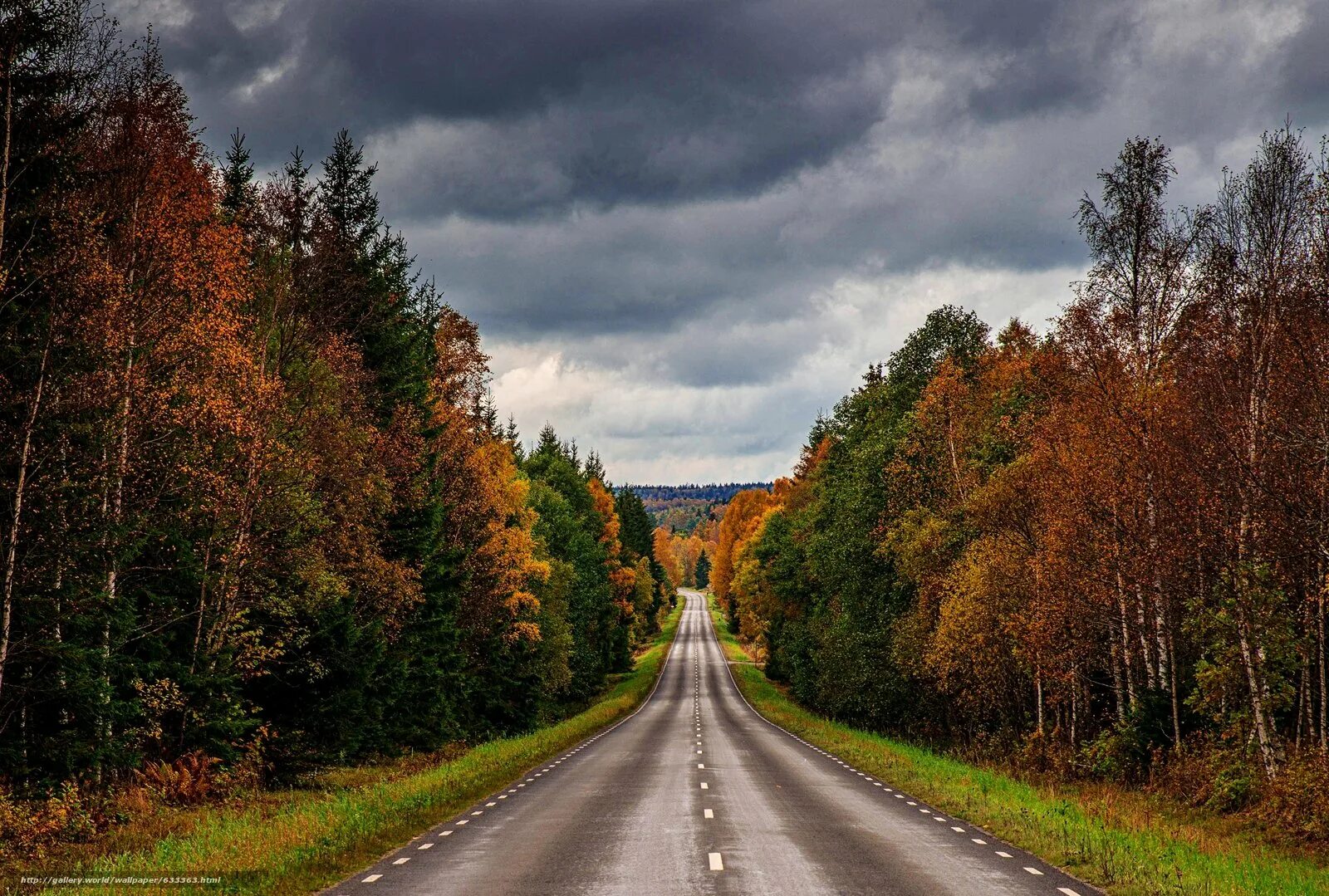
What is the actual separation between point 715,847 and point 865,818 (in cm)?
462

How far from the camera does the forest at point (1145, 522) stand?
17484mm

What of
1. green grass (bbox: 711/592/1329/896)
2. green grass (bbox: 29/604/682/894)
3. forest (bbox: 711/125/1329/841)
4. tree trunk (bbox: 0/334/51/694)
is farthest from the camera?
forest (bbox: 711/125/1329/841)

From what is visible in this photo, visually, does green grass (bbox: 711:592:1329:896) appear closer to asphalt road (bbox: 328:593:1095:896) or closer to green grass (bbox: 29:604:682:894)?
asphalt road (bbox: 328:593:1095:896)

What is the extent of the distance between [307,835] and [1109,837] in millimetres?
12536

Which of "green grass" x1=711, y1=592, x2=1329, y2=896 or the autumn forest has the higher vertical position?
the autumn forest

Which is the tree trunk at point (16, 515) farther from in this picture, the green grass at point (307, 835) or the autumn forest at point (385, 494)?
the green grass at point (307, 835)

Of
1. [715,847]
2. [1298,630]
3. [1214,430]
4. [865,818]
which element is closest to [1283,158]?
[1214,430]

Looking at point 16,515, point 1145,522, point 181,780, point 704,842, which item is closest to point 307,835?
point 181,780

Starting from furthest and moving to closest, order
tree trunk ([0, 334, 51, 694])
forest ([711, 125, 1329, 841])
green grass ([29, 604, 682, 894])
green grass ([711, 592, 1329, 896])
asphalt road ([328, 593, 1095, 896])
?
1. forest ([711, 125, 1329, 841])
2. tree trunk ([0, 334, 51, 694])
3. green grass ([29, 604, 682, 894])
4. green grass ([711, 592, 1329, 896])
5. asphalt road ([328, 593, 1095, 896])

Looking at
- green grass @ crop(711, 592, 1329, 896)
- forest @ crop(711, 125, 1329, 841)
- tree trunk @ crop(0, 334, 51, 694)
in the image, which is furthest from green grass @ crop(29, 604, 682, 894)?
forest @ crop(711, 125, 1329, 841)

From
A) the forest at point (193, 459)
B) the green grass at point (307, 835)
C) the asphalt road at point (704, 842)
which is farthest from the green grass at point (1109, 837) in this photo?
the forest at point (193, 459)

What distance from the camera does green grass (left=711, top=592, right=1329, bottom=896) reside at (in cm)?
1164

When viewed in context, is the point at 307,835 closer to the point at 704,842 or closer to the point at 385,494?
the point at 704,842

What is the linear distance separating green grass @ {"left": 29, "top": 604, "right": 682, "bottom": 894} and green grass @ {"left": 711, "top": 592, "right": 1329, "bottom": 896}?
10098 millimetres
